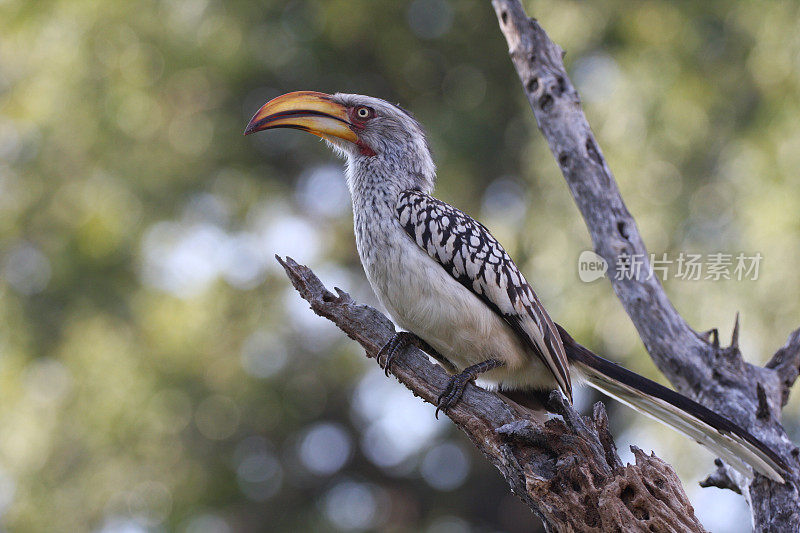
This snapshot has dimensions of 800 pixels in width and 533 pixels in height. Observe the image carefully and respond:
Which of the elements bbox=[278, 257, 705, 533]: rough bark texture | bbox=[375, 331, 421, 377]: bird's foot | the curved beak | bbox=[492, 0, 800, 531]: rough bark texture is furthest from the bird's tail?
the curved beak

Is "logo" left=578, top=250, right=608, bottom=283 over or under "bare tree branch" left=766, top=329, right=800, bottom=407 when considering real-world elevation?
over

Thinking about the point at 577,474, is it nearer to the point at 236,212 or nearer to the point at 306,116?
the point at 306,116

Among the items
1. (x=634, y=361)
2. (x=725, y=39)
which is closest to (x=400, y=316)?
(x=634, y=361)

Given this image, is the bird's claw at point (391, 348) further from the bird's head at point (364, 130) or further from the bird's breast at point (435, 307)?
the bird's head at point (364, 130)

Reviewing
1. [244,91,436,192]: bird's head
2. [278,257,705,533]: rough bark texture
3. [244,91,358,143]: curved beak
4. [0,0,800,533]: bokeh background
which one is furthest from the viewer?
[0,0,800,533]: bokeh background

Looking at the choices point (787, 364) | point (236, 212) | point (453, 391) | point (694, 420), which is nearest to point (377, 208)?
point (453, 391)

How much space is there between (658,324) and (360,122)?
1.56 metres

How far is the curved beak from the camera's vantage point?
11.0 ft

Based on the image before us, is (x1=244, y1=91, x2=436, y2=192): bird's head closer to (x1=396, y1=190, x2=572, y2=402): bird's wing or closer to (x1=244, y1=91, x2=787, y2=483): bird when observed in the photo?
(x1=244, y1=91, x2=787, y2=483): bird

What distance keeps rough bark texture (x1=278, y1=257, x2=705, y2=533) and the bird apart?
25 centimetres

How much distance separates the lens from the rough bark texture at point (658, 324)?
3012 mm

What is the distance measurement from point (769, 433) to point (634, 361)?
2.62m

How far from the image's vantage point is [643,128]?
18.4 ft

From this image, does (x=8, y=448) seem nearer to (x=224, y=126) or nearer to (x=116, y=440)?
(x=116, y=440)
